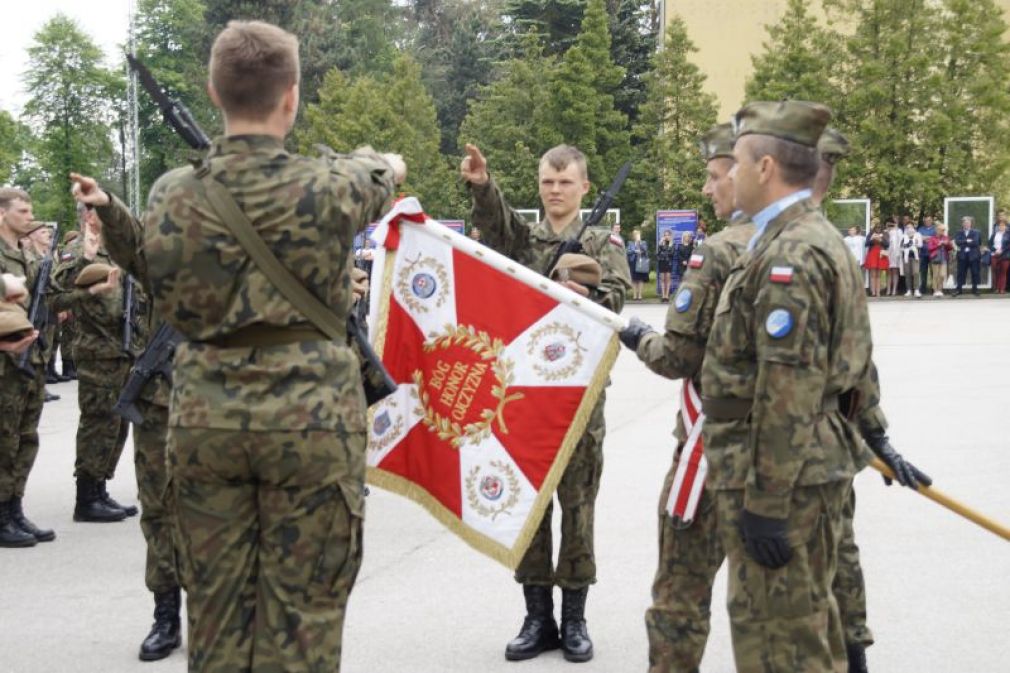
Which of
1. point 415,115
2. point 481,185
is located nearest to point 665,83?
point 415,115

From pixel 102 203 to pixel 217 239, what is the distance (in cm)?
71

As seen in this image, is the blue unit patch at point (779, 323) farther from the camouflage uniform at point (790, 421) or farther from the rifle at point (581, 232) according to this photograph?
the rifle at point (581, 232)

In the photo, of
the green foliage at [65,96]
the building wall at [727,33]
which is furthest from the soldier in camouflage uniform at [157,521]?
the green foliage at [65,96]

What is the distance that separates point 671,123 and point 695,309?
38699 millimetres

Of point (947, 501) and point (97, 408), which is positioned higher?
point (947, 501)

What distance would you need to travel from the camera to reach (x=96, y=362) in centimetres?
855

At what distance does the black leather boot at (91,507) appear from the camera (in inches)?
340

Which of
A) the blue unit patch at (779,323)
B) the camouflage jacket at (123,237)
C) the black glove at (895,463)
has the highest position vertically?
the camouflage jacket at (123,237)

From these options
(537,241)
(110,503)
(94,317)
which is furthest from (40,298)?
(537,241)

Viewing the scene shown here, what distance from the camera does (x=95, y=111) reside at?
2277 inches

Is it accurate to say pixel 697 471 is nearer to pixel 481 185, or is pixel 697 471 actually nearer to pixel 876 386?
pixel 876 386

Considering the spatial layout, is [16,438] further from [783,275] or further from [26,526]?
[783,275]

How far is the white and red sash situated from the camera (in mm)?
4535

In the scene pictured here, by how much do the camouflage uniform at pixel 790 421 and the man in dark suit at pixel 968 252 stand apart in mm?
28187
